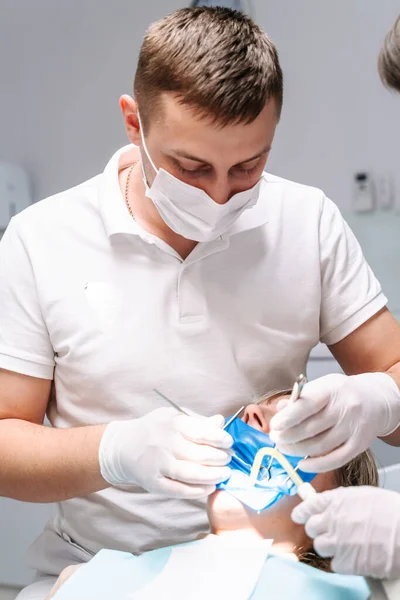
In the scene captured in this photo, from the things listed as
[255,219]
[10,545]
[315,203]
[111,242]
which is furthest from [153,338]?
[10,545]

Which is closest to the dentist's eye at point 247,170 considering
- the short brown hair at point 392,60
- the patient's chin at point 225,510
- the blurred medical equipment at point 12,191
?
the short brown hair at point 392,60

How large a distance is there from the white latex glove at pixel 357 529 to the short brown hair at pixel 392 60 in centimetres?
86

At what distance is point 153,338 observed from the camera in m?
1.68

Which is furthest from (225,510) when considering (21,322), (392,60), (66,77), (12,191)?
(66,77)

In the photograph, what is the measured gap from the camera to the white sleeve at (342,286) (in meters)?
1.80

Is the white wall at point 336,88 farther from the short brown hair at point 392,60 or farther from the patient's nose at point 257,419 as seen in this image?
the patient's nose at point 257,419

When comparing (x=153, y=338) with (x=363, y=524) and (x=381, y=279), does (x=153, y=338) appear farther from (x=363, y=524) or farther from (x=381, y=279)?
(x=381, y=279)

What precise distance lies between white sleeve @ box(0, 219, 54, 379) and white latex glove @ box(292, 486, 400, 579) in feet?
2.26

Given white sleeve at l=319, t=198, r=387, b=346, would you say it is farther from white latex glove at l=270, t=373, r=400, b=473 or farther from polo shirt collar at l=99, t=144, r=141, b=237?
polo shirt collar at l=99, t=144, r=141, b=237

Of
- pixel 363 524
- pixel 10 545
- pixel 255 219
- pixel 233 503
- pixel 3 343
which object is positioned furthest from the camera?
pixel 10 545

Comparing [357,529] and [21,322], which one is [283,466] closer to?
[357,529]

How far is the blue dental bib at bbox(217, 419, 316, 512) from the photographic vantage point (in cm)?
149

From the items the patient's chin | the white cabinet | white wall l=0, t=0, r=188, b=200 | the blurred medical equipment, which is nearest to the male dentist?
the patient's chin

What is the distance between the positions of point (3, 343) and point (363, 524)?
0.85 metres
